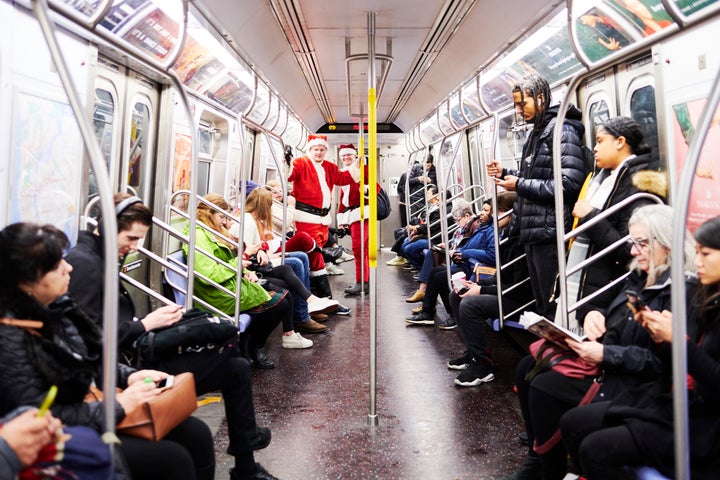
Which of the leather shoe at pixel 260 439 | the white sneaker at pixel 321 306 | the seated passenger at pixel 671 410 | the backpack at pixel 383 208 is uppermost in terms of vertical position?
the backpack at pixel 383 208

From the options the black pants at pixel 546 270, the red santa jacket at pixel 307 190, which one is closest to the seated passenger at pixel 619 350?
the black pants at pixel 546 270

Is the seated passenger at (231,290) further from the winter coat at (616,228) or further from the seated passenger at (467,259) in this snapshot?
the winter coat at (616,228)

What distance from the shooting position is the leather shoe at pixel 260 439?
281cm

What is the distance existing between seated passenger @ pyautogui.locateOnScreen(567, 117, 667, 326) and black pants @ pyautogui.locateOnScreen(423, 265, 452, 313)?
2.77 metres

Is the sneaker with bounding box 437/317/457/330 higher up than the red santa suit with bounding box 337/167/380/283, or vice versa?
the red santa suit with bounding box 337/167/380/283

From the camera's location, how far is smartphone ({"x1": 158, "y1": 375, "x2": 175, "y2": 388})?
7.28 ft

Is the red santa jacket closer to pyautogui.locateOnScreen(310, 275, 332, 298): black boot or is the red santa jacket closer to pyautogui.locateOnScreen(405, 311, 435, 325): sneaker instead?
pyautogui.locateOnScreen(310, 275, 332, 298): black boot

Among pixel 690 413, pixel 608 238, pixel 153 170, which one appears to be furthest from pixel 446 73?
pixel 690 413

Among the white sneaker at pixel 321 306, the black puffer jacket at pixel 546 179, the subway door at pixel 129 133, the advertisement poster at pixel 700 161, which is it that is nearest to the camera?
the advertisement poster at pixel 700 161

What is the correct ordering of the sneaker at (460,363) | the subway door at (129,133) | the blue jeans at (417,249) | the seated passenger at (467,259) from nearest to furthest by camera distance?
the subway door at (129,133), the sneaker at (460,363), the seated passenger at (467,259), the blue jeans at (417,249)

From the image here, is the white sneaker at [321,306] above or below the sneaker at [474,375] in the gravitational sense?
above

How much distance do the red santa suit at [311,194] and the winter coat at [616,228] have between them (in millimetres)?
4312

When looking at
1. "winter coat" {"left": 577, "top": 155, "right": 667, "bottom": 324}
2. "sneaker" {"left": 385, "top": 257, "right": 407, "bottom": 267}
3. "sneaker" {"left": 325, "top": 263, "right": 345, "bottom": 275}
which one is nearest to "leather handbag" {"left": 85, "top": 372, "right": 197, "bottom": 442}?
"winter coat" {"left": 577, "top": 155, "right": 667, "bottom": 324}

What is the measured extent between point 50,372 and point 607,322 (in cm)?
216
